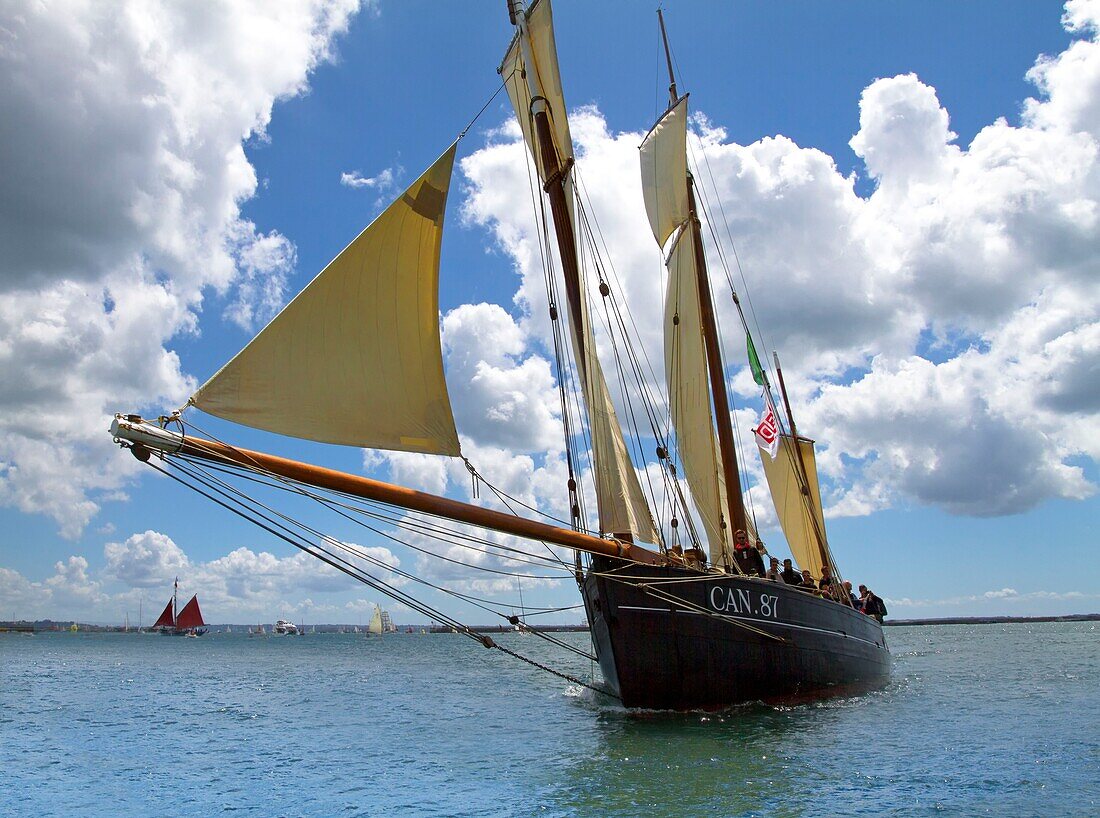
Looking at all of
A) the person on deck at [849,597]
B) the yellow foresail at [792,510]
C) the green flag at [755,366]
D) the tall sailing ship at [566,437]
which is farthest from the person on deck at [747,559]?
the yellow foresail at [792,510]

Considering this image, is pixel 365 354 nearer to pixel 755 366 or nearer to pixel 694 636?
pixel 694 636

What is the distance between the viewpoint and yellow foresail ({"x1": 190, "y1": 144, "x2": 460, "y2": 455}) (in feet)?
40.1

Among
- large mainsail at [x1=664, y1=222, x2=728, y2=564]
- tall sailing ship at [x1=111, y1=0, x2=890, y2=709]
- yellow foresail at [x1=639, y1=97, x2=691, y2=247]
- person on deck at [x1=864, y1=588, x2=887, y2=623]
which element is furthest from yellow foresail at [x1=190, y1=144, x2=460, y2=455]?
person on deck at [x1=864, y1=588, x2=887, y2=623]

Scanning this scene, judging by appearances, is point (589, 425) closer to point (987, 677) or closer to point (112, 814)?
point (112, 814)

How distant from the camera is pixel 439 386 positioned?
1401 cm

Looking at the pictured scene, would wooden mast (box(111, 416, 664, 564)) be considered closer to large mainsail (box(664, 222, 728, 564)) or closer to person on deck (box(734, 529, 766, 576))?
person on deck (box(734, 529, 766, 576))

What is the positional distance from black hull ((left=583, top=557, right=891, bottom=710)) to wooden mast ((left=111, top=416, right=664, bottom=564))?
221 cm

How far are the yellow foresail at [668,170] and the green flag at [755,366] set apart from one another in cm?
638

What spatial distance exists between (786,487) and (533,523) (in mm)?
27077

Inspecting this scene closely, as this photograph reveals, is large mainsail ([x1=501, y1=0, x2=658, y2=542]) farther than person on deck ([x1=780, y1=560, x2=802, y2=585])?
No

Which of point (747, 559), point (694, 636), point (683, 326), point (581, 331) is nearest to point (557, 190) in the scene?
point (581, 331)

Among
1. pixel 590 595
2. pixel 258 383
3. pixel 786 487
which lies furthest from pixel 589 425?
pixel 786 487

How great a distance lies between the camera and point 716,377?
2875 centimetres

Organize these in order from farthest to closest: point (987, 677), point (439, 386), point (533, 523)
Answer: point (987, 677)
point (533, 523)
point (439, 386)
